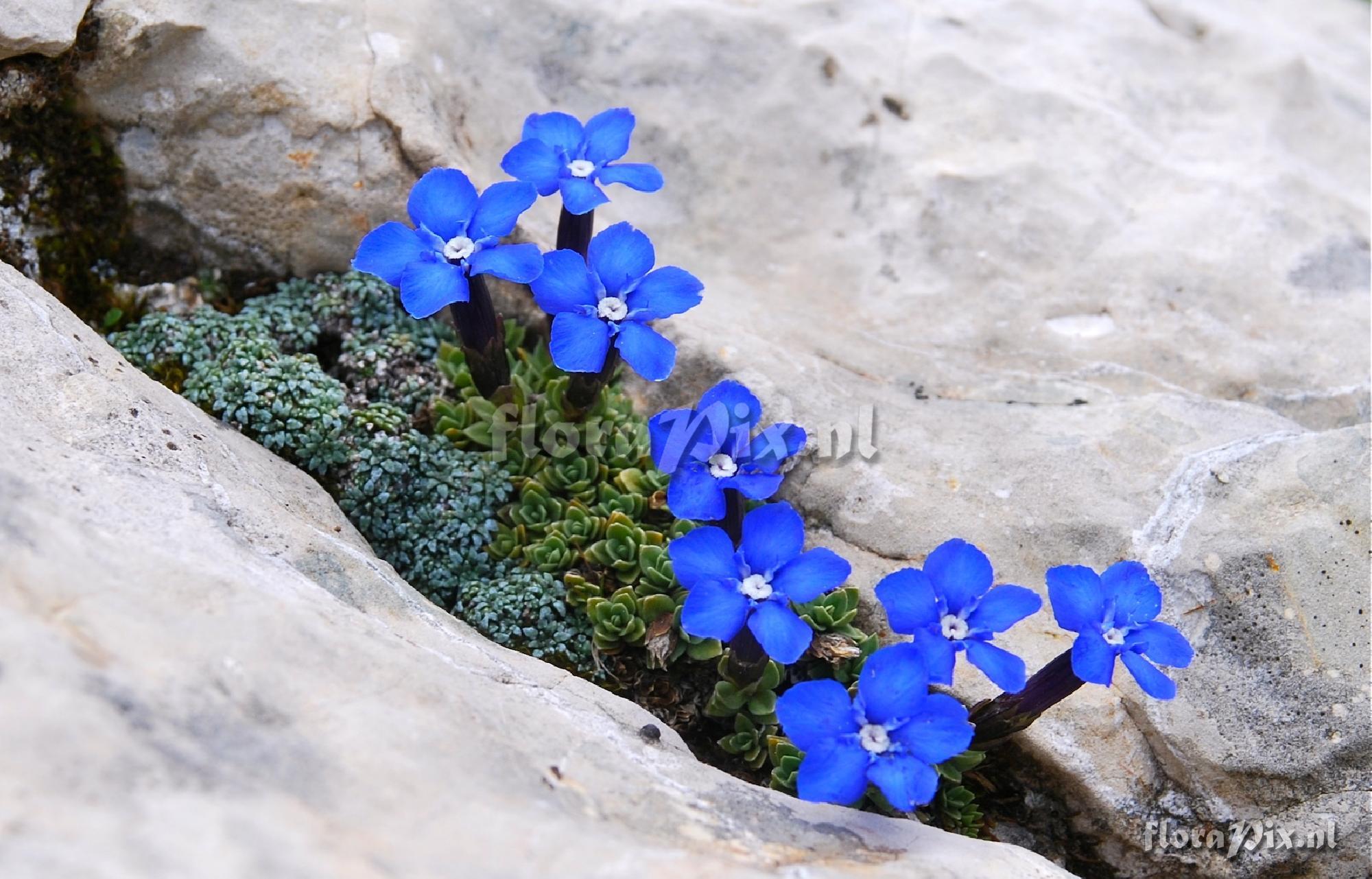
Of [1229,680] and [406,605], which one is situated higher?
[406,605]

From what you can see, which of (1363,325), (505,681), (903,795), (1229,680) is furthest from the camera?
(1363,325)

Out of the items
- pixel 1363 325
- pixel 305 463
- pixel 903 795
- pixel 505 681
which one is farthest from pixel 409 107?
pixel 1363 325

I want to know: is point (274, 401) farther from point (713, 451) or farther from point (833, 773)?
point (833, 773)

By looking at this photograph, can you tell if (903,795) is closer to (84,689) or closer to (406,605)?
(406,605)

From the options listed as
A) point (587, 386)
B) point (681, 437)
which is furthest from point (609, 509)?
point (681, 437)

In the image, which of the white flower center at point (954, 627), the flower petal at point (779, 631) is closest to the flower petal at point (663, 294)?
the flower petal at point (779, 631)

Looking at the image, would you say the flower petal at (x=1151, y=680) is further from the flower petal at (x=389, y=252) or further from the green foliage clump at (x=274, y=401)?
the green foliage clump at (x=274, y=401)
